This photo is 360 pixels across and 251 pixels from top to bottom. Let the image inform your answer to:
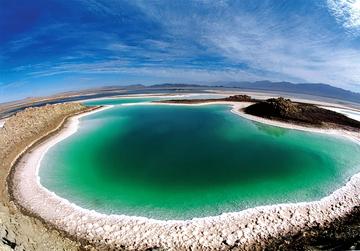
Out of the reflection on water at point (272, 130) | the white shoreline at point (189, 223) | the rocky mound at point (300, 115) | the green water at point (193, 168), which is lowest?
the white shoreline at point (189, 223)

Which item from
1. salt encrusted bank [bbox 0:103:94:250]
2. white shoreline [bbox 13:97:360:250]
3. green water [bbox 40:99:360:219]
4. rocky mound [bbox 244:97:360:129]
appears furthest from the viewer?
rocky mound [bbox 244:97:360:129]

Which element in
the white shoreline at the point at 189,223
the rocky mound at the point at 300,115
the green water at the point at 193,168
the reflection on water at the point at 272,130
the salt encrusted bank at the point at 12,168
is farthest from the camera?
the rocky mound at the point at 300,115

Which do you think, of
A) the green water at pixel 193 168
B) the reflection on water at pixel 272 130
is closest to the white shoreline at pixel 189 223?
the green water at pixel 193 168

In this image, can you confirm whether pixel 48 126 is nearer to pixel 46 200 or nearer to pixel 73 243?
pixel 46 200

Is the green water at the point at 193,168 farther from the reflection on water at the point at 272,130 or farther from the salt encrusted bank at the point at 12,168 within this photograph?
the salt encrusted bank at the point at 12,168

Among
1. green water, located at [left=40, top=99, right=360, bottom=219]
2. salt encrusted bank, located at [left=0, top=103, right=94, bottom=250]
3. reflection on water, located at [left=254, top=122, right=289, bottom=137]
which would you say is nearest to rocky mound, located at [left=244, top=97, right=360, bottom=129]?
reflection on water, located at [left=254, top=122, right=289, bottom=137]

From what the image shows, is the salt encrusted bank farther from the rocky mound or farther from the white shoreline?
the rocky mound
